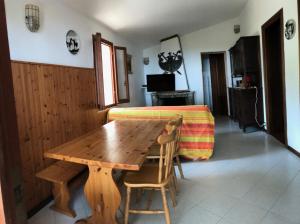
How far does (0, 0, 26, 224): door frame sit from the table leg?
1.28 m

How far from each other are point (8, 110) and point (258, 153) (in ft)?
12.3

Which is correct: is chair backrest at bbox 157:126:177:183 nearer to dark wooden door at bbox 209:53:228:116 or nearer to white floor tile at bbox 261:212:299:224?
white floor tile at bbox 261:212:299:224

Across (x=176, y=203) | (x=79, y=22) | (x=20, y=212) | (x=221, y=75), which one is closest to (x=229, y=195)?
(x=176, y=203)

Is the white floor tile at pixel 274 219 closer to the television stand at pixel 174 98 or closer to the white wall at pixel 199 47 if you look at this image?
the television stand at pixel 174 98

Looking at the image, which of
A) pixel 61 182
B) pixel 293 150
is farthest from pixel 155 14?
pixel 61 182

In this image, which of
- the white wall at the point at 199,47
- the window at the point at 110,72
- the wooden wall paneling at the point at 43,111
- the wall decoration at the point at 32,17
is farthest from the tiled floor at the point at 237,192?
the white wall at the point at 199,47

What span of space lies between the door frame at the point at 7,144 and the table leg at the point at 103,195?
50.5 inches

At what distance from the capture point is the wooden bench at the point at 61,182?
2.36m

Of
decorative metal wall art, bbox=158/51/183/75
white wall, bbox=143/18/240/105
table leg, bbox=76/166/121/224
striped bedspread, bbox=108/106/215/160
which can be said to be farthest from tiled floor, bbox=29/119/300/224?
decorative metal wall art, bbox=158/51/183/75

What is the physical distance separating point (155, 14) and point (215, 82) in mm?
3782

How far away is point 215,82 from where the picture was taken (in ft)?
26.6

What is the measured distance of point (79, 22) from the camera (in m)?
3.88

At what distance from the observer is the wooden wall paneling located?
2.44 m

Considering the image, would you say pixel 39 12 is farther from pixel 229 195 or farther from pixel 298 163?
pixel 298 163
